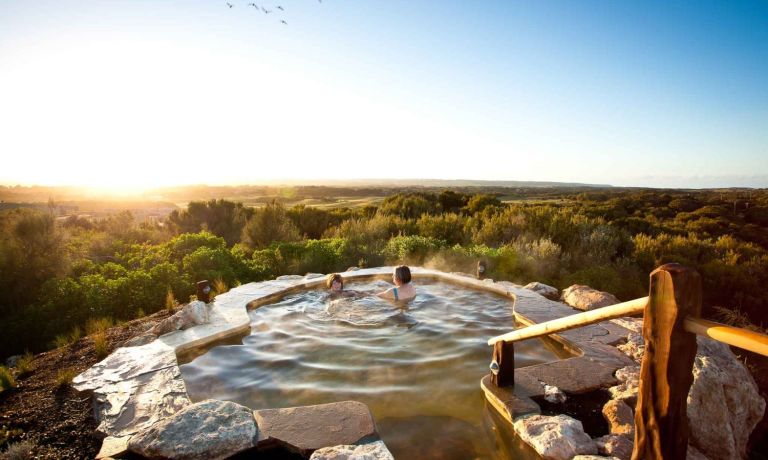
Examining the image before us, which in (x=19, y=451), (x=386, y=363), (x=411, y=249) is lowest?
(x=386, y=363)

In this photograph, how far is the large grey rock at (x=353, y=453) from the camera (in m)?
2.72

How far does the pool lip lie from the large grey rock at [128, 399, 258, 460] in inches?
14.7

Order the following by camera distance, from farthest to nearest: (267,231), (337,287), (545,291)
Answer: (267,231) → (337,287) → (545,291)

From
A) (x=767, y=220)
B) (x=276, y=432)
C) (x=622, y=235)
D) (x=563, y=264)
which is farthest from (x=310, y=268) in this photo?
(x=767, y=220)

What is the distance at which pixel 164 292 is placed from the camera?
7191mm

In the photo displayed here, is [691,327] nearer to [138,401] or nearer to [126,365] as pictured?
[138,401]

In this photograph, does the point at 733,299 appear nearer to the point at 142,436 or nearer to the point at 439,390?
the point at 439,390

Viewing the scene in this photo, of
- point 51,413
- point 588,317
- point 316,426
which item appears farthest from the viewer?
point 51,413

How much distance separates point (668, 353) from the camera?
1.89m

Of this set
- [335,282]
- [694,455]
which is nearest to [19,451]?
[335,282]

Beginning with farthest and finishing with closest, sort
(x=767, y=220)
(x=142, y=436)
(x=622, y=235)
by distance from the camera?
(x=767, y=220)
(x=622, y=235)
(x=142, y=436)

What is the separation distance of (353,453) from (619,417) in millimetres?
1985

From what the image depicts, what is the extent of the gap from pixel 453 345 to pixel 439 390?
1.18 m

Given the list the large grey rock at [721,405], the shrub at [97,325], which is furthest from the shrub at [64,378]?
the large grey rock at [721,405]
